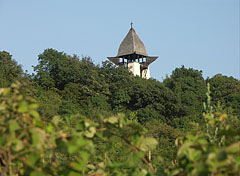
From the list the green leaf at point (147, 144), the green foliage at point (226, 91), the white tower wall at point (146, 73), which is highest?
the white tower wall at point (146, 73)

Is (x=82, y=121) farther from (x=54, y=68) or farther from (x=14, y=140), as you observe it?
(x=54, y=68)

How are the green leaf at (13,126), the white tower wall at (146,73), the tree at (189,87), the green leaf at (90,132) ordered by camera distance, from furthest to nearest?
the white tower wall at (146,73)
the tree at (189,87)
the green leaf at (90,132)
the green leaf at (13,126)

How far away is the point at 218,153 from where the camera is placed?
1.54m

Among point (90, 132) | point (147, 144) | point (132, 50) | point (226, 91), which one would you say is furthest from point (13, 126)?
point (132, 50)

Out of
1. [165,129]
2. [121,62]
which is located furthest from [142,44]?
[165,129]

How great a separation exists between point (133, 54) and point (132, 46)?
3.49 ft

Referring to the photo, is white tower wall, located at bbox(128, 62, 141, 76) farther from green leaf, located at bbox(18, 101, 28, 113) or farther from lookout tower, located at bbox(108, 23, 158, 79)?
green leaf, located at bbox(18, 101, 28, 113)

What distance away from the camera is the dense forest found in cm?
174

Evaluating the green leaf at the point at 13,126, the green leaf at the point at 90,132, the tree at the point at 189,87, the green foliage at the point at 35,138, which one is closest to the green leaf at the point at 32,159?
the green foliage at the point at 35,138

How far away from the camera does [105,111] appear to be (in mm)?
30328

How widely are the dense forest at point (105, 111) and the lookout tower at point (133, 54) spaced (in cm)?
393

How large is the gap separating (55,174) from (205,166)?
670mm

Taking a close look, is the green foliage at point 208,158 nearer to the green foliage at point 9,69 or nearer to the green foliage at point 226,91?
the green foliage at point 9,69

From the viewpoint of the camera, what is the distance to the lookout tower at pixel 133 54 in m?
49.0
